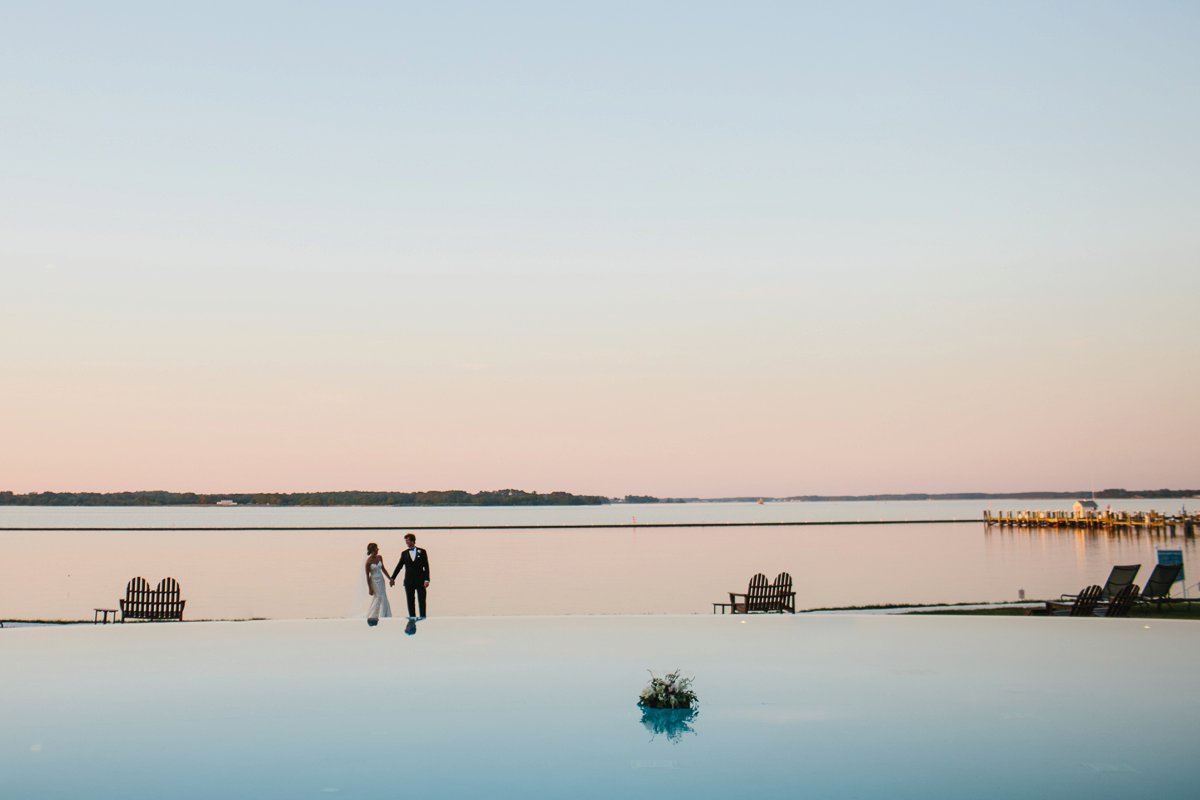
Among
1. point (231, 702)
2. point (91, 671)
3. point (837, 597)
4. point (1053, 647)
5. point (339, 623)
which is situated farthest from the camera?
point (837, 597)

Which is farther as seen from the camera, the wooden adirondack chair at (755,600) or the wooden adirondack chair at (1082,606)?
the wooden adirondack chair at (755,600)

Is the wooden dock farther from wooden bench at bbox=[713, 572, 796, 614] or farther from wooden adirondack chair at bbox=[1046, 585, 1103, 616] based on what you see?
wooden bench at bbox=[713, 572, 796, 614]

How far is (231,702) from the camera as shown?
475 inches

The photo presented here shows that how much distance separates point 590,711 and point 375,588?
778 centimetres

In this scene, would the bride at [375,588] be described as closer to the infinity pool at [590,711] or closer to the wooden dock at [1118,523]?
the infinity pool at [590,711]

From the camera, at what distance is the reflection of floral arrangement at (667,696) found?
11680 millimetres

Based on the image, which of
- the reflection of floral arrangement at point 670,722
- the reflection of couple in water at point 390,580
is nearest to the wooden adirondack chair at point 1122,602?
the reflection of floral arrangement at point 670,722

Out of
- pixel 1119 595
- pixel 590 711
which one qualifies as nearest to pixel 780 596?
pixel 1119 595

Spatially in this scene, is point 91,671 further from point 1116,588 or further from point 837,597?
point 837,597

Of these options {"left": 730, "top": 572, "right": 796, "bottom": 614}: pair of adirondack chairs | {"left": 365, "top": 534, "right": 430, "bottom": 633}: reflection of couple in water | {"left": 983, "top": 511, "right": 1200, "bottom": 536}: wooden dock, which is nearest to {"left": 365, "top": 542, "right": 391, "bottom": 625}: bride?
{"left": 365, "top": 534, "right": 430, "bottom": 633}: reflection of couple in water

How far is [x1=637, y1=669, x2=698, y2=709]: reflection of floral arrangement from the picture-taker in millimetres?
11680

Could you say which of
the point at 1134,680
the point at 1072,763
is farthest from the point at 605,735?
the point at 1134,680

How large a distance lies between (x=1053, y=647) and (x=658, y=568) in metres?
39.7

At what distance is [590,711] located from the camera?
460 inches
